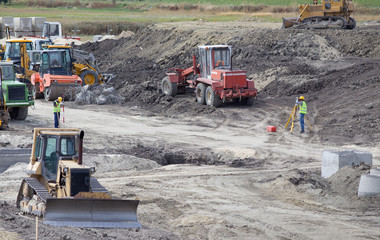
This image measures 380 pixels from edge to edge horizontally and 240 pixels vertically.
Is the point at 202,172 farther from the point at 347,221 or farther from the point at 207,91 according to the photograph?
the point at 207,91

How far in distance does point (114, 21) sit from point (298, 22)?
28.8 metres

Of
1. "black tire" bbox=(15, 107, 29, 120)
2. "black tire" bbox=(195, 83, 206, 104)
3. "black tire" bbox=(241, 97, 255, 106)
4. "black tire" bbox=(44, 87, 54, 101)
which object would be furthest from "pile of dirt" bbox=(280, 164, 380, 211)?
"black tire" bbox=(44, 87, 54, 101)

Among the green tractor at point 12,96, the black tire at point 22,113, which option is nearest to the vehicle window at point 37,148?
the green tractor at point 12,96

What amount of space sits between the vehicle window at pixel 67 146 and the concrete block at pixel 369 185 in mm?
6603

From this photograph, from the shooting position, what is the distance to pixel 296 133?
903 inches

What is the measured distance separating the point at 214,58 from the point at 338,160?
485 inches

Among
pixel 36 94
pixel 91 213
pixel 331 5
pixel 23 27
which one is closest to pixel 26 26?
pixel 23 27

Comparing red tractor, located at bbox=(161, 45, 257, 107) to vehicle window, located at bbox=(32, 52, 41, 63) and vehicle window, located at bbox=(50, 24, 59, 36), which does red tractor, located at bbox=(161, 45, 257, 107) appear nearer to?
vehicle window, located at bbox=(32, 52, 41, 63)

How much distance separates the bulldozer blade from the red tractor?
15675 mm

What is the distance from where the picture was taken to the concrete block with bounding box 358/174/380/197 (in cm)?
1419

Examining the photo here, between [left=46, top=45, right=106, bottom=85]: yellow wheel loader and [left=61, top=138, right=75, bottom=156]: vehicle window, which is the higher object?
[left=61, top=138, right=75, bottom=156]: vehicle window

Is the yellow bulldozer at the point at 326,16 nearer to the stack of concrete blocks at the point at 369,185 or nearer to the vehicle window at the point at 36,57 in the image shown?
the vehicle window at the point at 36,57

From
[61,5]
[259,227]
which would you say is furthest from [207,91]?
[61,5]

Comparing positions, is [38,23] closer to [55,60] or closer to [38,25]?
[38,25]
